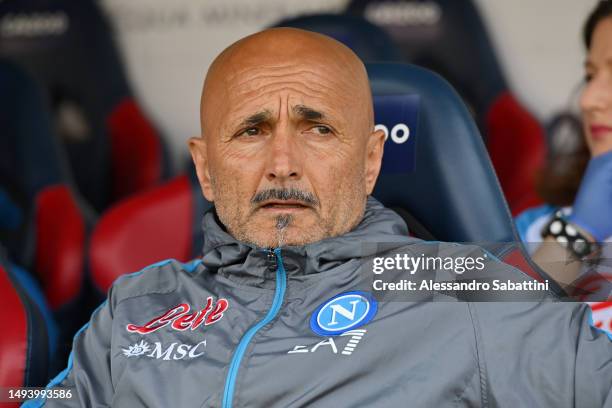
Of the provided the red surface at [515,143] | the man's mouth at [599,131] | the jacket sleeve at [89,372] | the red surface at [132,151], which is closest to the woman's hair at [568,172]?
the man's mouth at [599,131]

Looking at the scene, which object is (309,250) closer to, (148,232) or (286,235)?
(286,235)

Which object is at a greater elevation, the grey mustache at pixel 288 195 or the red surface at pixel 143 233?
the grey mustache at pixel 288 195

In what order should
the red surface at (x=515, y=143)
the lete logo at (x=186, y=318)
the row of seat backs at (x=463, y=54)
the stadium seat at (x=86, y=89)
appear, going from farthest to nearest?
the stadium seat at (x=86, y=89)
the row of seat backs at (x=463, y=54)
the red surface at (x=515, y=143)
the lete logo at (x=186, y=318)

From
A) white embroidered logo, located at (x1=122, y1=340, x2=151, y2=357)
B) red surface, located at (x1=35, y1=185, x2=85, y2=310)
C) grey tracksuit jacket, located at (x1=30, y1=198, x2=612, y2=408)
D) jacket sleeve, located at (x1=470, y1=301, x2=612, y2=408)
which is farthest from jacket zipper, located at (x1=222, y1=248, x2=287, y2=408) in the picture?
red surface, located at (x1=35, y1=185, x2=85, y2=310)

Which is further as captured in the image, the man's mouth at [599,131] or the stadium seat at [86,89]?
the stadium seat at [86,89]

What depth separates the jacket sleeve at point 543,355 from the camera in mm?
1140

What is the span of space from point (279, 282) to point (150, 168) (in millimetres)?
1374

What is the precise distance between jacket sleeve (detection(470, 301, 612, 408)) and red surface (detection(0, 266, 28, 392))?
62 centimetres

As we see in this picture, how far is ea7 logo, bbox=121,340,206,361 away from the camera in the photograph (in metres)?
1.29

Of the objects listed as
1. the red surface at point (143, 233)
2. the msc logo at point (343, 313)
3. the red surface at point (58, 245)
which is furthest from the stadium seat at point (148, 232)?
the msc logo at point (343, 313)

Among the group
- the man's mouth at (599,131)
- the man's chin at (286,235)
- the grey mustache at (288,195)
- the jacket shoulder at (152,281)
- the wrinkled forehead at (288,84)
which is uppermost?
the wrinkled forehead at (288,84)

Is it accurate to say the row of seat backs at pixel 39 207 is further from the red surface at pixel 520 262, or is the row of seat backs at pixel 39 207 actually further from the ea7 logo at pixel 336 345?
the red surface at pixel 520 262

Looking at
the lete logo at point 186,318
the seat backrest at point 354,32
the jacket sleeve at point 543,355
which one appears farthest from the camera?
the seat backrest at point 354,32

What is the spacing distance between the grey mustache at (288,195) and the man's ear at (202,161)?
0.52ft
